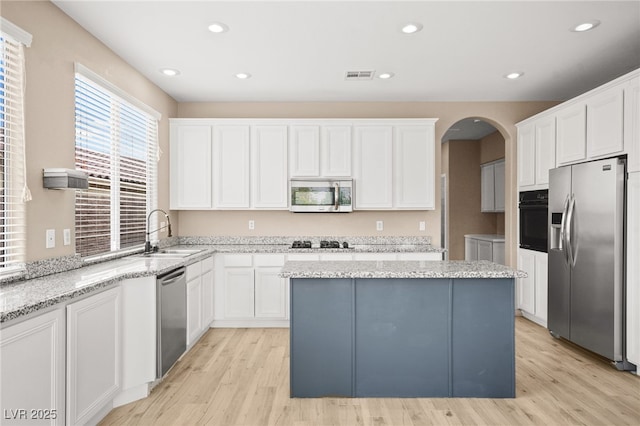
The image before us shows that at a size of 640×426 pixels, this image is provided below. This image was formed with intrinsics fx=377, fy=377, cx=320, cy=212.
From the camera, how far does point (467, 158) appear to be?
298 inches

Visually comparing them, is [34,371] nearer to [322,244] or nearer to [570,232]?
[322,244]

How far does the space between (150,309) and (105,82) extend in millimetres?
2007

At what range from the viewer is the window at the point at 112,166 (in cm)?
305

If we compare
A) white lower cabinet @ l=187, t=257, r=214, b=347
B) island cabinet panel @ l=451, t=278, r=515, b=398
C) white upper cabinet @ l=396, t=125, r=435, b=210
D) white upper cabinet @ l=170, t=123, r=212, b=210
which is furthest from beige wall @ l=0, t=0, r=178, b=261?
white upper cabinet @ l=396, t=125, r=435, b=210

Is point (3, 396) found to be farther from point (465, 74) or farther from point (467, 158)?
point (467, 158)

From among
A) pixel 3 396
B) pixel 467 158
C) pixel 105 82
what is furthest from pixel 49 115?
pixel 467 158

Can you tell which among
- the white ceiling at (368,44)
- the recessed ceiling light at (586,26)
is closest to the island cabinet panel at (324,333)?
the white ceiling at (368,44)

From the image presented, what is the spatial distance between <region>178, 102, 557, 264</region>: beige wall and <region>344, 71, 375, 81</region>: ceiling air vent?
0.95 meters

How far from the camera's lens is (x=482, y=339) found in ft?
8.87

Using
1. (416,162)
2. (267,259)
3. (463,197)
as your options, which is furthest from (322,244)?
(463,197)

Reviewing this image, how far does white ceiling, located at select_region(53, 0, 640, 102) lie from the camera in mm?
2717

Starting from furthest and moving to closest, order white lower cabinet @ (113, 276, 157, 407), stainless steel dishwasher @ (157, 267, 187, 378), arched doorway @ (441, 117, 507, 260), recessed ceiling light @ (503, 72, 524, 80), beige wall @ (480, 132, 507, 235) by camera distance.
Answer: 1. arched doorway @ (441, 117, 507, 260)
2. beige wall @ (480, 132, 507, 235)
3. recessed ceiling light @ (503, 72, 524, 80)
4. stainless steel dishwasher @ (157, 267, 187, 378)
5. white lower cabinet @ (113, 276, 157, 407)

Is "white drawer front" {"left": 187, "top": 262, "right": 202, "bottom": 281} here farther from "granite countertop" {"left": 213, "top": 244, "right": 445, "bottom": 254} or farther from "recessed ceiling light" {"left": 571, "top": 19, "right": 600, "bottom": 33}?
"recessed ceiling light" {"left": 571, "top": 19, "right": 600, "bottom": 33}

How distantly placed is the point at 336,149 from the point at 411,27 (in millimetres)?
1973
